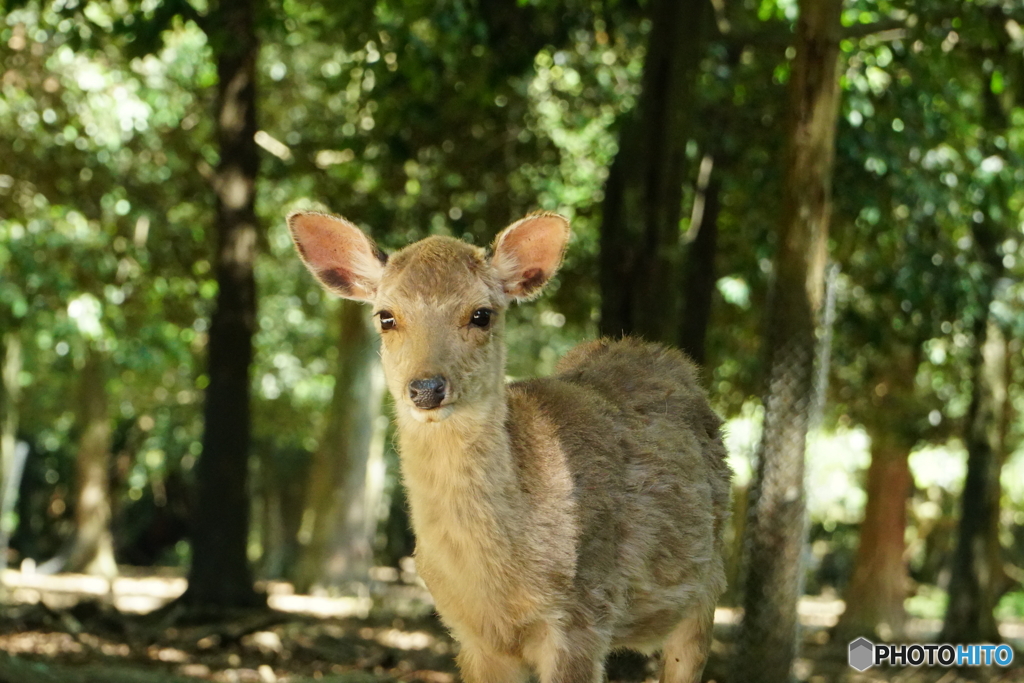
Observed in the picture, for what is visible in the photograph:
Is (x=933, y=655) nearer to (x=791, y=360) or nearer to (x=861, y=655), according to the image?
(x=861, y=655)

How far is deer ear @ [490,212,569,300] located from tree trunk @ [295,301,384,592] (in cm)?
1615

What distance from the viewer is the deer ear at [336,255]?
6031 mm

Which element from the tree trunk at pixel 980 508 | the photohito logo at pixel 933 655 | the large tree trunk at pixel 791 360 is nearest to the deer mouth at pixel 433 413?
the large tree trunk at pixel 791 360

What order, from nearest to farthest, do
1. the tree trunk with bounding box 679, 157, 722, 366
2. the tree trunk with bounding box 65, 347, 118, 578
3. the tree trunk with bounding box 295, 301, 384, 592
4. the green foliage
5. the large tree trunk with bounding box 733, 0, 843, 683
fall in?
the large tree trunk with bounding box 733, 0, 843, 683, the green foliage, the tree trunk with bounding box 679, 157, 722, 366, the tree trunk with bounding box 295, 301, 384, 592, the tree trunk with bounding box 65, 347, 118, 578

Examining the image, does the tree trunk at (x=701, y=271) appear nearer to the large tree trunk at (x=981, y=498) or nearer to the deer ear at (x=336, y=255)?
the large tree trunk at (x=981, y=498)

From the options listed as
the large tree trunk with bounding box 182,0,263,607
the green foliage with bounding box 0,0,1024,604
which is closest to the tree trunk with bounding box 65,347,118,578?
the green foliage with bounding box 0,0,1024,604

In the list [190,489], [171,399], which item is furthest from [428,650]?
[190,489]

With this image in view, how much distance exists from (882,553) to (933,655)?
948 cm

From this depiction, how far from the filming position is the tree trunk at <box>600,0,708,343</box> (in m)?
10.6

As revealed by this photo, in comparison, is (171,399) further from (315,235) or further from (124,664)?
(315,235)

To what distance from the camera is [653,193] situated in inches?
423

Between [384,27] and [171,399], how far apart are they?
2184 centimetres

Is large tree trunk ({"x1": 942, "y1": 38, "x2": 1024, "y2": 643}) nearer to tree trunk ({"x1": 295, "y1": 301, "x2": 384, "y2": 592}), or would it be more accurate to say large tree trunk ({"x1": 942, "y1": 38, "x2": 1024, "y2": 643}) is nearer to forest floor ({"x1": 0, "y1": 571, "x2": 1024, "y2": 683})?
forest floor ({"x1": 0, "y1": 571, "x2": 1024, "y2": 683})

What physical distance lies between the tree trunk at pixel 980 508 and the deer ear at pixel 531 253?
1126 cm
